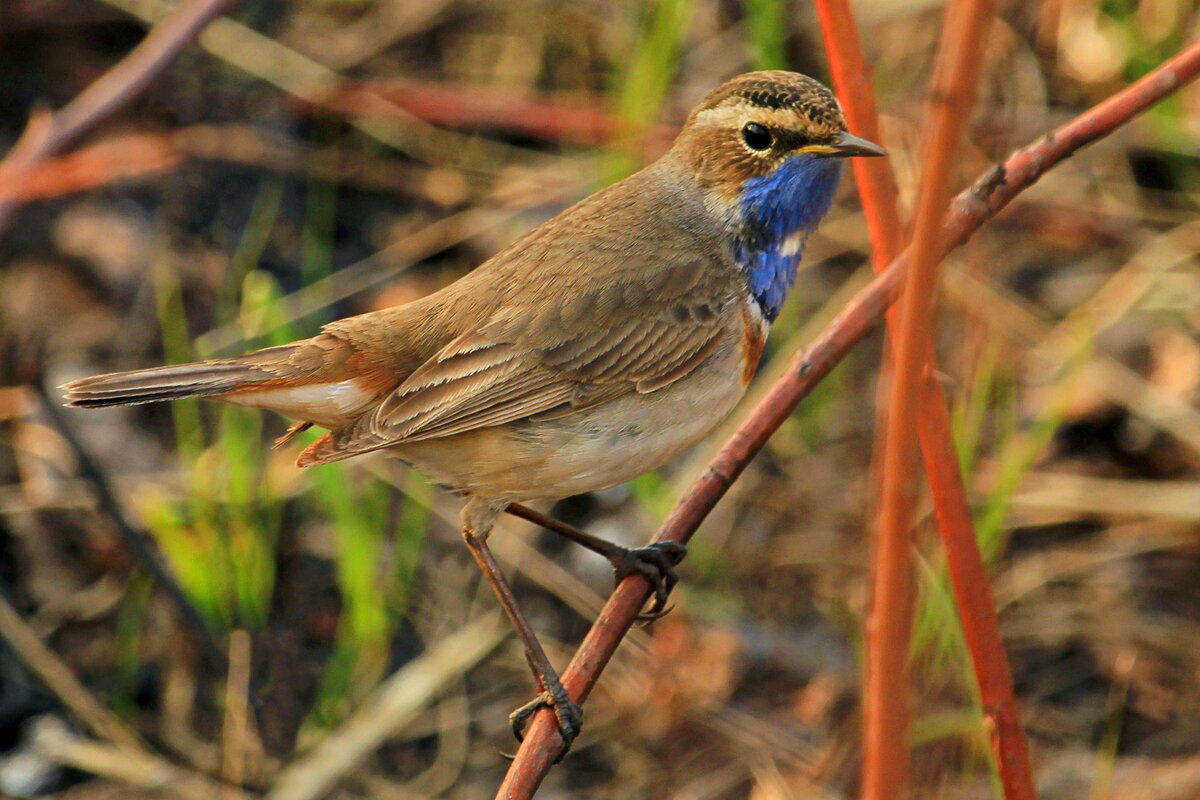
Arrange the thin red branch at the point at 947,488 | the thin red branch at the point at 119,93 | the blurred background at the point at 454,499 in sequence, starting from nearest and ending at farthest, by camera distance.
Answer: the thin red branch at the point at 947,488 → the thin red branch at the point at 119,93 → the blurred background at the point at 454,499

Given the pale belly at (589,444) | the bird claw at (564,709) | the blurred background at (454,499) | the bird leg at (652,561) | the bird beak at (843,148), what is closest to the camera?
the bird beak at (843,148)

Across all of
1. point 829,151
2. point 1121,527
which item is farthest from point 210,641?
point 1121,527

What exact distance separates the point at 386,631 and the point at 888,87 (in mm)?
3640

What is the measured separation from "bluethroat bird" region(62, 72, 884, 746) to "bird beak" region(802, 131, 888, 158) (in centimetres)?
2

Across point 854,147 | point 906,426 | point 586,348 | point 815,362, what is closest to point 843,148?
point 854,147

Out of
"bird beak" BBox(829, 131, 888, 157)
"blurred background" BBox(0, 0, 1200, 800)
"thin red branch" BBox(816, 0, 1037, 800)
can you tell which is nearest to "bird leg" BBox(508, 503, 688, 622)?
"blurred background" BBox(0, 0, 1200, 800)

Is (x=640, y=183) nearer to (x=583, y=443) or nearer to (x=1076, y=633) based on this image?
(x=583, y=443)

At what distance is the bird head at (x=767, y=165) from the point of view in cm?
348

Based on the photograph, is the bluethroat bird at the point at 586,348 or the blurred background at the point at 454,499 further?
the blurred background at the point at 454,499

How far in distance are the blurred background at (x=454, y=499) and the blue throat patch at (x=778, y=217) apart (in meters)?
0.42

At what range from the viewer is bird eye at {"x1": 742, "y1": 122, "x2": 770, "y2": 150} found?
11.9ft

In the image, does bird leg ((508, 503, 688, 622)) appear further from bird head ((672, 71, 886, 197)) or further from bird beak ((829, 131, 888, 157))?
bird beak ((829, 131, 888, 157))

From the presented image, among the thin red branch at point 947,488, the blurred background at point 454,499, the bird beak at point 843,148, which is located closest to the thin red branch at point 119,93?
the blurred background at point 454,499

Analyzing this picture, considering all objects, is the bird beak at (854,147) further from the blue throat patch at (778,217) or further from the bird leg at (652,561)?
the bird leg at (652,561)
